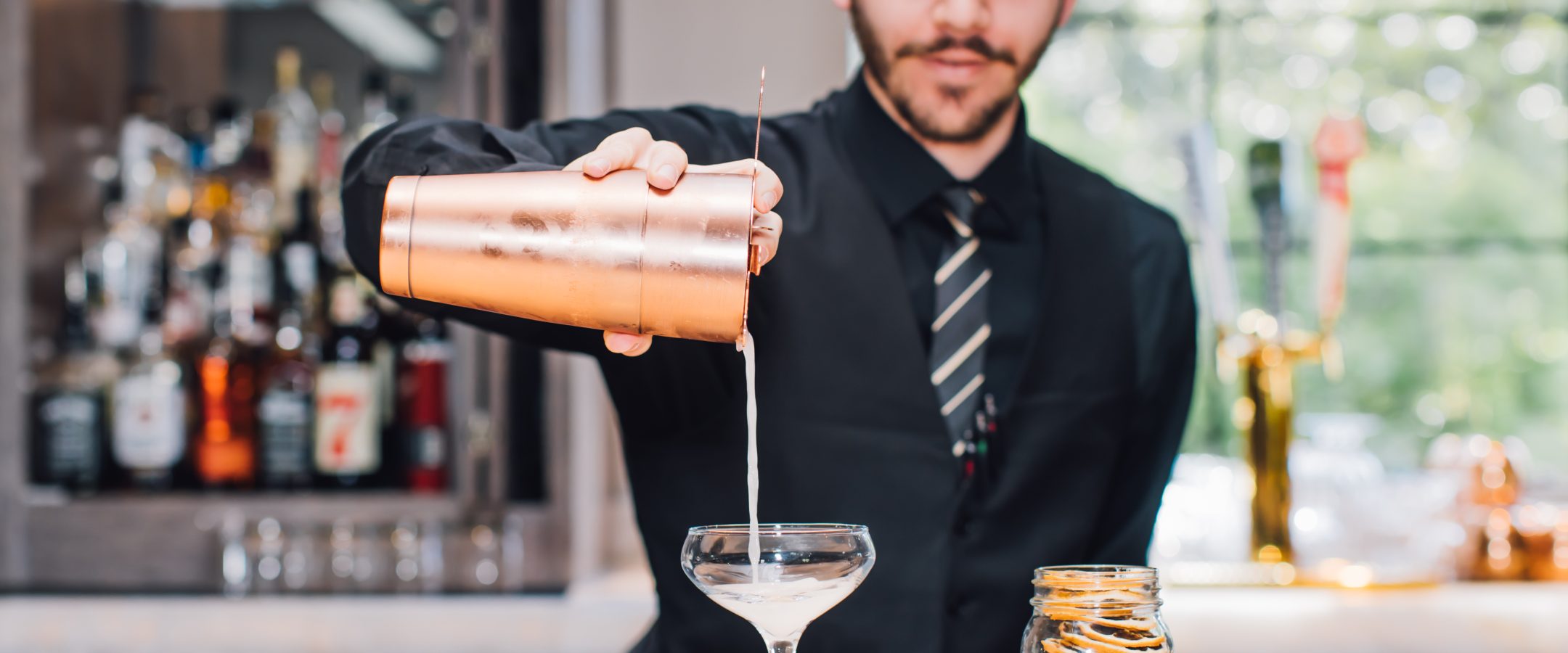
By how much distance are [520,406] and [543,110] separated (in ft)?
1.38

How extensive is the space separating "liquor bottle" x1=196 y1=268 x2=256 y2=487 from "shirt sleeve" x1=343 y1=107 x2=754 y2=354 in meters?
1.02

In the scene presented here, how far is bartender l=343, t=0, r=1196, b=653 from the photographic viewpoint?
117 centimetres

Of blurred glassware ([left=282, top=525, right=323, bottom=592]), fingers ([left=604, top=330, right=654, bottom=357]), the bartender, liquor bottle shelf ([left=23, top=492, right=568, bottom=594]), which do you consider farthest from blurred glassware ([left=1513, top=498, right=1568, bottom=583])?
blurred glassware ([left=282, top=525, right=323, bottom=592])

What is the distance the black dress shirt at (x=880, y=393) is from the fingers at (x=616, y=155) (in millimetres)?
→ 283

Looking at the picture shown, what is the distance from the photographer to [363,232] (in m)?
1.00

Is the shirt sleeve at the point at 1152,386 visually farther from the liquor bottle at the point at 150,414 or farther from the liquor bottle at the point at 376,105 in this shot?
the liquor bottle at the point at 150,414

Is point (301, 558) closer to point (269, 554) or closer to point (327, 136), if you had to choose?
A: point (269, 554)

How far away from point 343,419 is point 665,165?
137 cm

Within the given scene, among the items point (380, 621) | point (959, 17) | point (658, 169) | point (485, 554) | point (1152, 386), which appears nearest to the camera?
point (658, 169)

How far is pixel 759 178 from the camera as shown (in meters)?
0.79

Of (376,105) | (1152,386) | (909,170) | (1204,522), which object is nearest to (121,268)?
(376,105)

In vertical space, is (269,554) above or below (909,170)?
below

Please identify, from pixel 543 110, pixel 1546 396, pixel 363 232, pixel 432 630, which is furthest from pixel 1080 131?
pixel 363 232

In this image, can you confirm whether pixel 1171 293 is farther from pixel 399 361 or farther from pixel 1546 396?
pixel 1546 396
